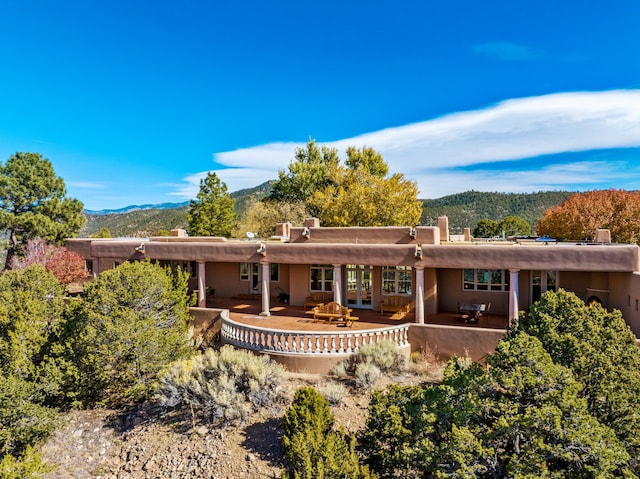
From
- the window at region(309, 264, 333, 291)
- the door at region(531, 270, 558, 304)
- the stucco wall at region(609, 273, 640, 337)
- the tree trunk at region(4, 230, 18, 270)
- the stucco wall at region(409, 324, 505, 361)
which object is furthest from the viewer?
the tree trunk at region(4, 230, 18, 270)

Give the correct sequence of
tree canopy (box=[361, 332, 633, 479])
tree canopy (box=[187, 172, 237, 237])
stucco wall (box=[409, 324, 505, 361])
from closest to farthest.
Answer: tree canopy (box=[361, 332, 633, 479]) → stucco wall (box=[409, 324, 505, 361]) → tree canopy (box=[187, 172, 237, 237])

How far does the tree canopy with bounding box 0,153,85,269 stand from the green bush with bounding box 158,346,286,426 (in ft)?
69.1

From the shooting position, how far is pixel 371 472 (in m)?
9.27

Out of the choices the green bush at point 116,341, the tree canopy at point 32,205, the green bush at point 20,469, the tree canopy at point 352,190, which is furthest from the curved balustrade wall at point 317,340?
the tree canopy at point 32,205

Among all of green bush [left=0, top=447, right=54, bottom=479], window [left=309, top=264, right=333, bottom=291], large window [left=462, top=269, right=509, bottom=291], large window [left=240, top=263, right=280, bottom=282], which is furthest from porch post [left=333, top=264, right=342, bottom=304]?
green bush [left=0, top=447, right=54, bottom=479]

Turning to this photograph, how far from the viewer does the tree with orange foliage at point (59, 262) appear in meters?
22.7

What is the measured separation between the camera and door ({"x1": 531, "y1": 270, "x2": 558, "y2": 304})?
17609 millimetres

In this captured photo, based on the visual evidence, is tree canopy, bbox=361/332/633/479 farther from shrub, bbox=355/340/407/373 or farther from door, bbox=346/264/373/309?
door, bbox=346/264/373/309

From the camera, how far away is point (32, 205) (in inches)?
1180

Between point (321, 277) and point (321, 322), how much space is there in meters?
3.74

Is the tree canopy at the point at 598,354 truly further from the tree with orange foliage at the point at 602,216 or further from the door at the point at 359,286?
the tree with orange foliage at the point at 602,216

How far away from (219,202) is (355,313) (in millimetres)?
31084

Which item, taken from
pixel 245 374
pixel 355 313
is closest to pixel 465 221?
pixel 355 313

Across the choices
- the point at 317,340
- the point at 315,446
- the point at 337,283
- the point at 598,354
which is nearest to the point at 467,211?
the point at 337,283
